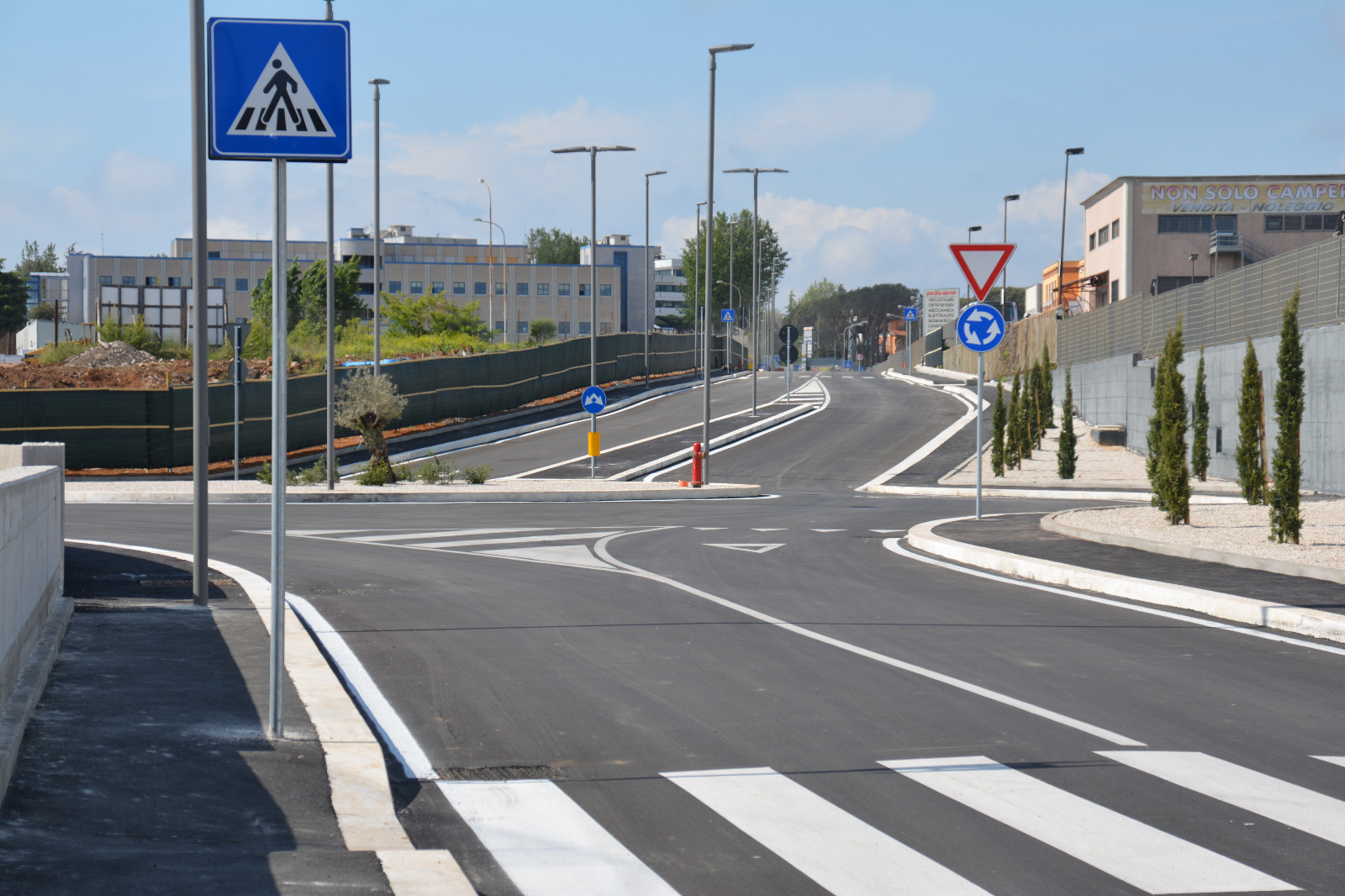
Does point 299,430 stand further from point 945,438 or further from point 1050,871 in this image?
point 1050,871

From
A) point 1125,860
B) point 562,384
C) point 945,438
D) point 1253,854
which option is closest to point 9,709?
point 1125,860

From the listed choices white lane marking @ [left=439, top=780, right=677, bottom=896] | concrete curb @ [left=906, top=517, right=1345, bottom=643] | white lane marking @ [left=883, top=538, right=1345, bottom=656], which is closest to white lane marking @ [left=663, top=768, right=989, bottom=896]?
white lane marking @ [left=439, top=780, right=677, bottom=896]

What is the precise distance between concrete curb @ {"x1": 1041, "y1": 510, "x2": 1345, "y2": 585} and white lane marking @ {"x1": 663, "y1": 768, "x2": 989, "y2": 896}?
7986mm

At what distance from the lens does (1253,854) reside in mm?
4609

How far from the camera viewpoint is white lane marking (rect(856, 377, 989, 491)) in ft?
99.8

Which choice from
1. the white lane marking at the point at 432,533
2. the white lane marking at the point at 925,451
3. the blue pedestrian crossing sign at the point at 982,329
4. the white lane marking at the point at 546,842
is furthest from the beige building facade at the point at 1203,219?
the white lane marking at the point at 546,842

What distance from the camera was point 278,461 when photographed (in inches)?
220

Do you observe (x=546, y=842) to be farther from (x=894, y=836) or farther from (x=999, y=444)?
(x=999, y=444)

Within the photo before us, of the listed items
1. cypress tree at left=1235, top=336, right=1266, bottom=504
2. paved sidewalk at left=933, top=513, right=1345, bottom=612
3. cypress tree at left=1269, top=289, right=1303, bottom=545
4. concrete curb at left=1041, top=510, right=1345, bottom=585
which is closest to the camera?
paved sidewalk at left=933, top=513, right=1345, bottom=612

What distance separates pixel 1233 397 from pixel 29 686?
25.2 meters

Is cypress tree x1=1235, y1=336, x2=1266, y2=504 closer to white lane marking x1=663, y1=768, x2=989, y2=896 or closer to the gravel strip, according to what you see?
the gravel strip

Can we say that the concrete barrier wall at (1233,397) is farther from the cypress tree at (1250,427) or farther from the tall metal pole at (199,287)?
the tall metal pole at (199,287)

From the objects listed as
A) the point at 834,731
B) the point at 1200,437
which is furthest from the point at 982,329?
the point at 834,731

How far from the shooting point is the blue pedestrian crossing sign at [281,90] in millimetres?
5668
